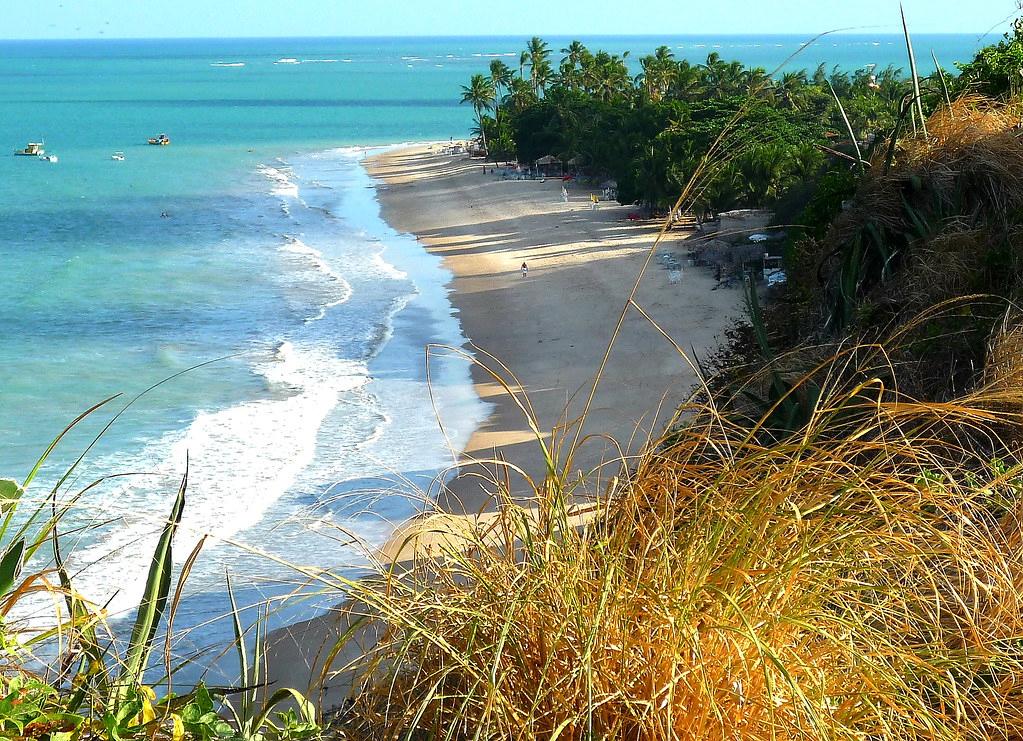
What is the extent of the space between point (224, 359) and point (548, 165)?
4585cm

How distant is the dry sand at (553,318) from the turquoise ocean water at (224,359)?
0.67 metres

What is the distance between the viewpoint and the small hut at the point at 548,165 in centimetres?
5166

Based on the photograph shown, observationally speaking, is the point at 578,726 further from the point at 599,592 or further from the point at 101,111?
the point at 101,111

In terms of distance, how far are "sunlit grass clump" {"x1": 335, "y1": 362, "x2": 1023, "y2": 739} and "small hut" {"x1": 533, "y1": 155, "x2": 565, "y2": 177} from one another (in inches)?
1988

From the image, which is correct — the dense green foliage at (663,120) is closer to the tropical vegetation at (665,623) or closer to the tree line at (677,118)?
the tree line at (677,118)

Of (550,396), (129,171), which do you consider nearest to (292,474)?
(550,396)

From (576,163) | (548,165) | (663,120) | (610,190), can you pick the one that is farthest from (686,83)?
(663,120)

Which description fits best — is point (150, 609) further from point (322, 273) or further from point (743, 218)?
point (743, 218)

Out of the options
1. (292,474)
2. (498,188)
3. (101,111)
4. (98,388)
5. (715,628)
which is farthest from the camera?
(101,111)

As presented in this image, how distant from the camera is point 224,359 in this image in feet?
27.8

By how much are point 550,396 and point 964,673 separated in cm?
1427

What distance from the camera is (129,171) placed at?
56875 mm

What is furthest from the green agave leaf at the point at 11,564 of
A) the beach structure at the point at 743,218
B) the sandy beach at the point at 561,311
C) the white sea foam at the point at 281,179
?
the white sea foam at the point at 281,179

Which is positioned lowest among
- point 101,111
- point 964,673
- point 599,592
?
point 101,111
